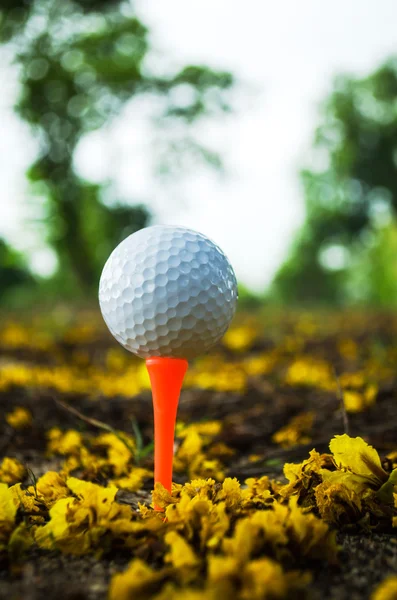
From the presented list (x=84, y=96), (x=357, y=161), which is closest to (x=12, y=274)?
(x=84, y=96)

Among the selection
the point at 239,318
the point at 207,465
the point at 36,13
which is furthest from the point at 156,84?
the point at 207,465

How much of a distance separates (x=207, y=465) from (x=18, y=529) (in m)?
0.86

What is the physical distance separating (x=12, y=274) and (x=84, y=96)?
18.5 ft

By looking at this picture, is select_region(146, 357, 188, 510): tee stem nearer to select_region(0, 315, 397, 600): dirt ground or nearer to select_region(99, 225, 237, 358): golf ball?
select_region(99, 225, 237, 358): golf ball

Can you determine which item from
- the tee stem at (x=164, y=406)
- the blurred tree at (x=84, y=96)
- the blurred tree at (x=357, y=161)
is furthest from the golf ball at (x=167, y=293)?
the blurred tree at (x=357, y=161)

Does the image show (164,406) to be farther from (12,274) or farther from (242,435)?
(12,274)

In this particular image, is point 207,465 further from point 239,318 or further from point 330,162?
point 330,162

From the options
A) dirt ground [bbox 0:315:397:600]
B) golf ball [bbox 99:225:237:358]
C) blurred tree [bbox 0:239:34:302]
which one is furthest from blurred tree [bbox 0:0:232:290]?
golf ball [bbox 99:225:237:358]

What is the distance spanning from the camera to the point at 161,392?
166cm

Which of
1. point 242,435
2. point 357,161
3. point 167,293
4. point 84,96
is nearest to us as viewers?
point 167,293

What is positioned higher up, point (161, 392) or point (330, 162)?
point (330, 162)

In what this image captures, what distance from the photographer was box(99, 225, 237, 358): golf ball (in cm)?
164

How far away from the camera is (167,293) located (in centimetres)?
163

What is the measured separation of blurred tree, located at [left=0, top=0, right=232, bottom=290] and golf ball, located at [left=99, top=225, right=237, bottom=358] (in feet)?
43.9
